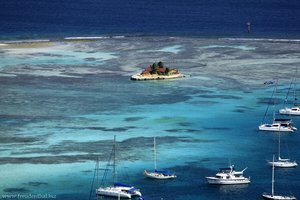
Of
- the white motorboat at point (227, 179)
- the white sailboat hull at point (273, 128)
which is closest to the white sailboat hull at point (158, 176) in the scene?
the white motorboat at point (227, 179)

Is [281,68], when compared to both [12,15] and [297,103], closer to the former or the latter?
[297,103]

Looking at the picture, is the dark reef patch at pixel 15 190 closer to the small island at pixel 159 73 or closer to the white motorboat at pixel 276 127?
the white motorboat at pixel 276 127

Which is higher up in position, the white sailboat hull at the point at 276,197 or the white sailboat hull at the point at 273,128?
the white sailboat hull at the point at 273,128

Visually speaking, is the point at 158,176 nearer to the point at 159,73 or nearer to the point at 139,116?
the point at 139,116

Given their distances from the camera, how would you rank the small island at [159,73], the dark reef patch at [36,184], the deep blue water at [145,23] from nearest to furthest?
1. the dark reef patch at [36,184]
2. the small island at [159,73]
3. the deep blue water at [145,23]

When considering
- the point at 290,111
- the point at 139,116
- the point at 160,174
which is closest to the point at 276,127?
the point at 290,111
